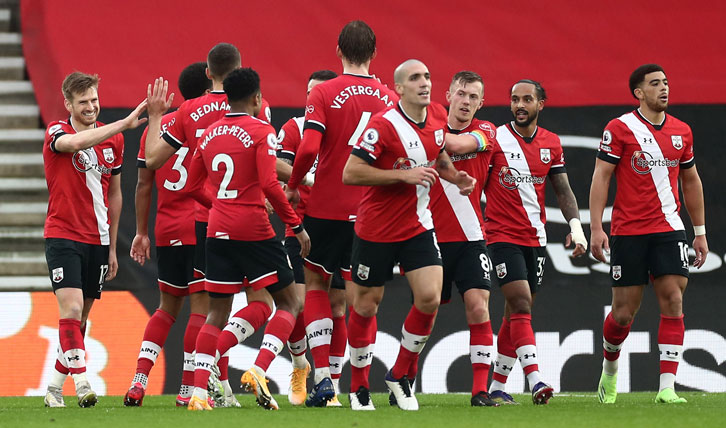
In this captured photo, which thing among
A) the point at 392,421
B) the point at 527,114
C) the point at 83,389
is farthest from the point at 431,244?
the point at 83,389

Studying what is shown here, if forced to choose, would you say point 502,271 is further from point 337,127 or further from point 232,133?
point 232,133

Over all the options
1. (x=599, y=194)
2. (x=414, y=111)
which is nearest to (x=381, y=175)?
(x=414, y=111)

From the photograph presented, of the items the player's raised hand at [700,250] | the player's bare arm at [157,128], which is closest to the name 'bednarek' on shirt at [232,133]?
the player's bare arm at [157,128]

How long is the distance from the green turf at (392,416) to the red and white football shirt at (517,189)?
50.4 inches

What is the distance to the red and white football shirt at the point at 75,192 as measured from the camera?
8.23 metres

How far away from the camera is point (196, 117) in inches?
319

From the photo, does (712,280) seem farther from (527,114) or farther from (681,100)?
(527,114)

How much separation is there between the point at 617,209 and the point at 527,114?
1014 mm

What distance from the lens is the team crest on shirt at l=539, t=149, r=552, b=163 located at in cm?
878

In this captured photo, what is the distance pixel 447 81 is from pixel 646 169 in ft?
12.4

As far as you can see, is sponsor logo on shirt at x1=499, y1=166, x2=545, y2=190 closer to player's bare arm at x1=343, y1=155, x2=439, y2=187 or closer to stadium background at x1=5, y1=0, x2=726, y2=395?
player's bare arm at x1=343, y1=155, x2=439, y2=187

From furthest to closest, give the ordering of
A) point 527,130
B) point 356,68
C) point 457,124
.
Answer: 1. point 527,130
2. point 457,124
3. point 356,68

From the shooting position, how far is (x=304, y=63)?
1223 cm

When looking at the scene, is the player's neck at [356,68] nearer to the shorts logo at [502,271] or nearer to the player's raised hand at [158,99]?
the player's raised hand at [158,99]
